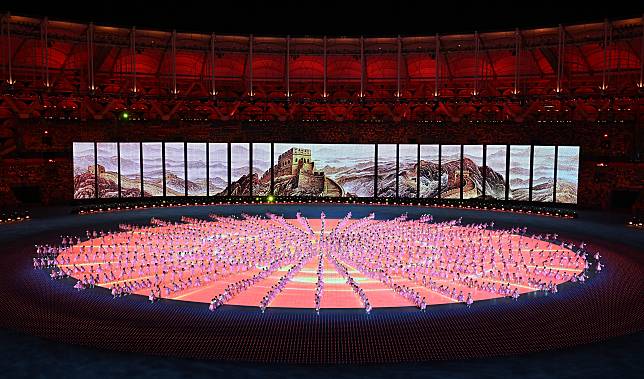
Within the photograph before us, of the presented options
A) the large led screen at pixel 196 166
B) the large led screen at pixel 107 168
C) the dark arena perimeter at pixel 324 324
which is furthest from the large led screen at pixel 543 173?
the large led screen at pixel 107 168

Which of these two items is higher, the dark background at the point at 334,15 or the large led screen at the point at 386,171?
the dark background at the point at 334,15

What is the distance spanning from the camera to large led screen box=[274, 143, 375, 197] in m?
41.2

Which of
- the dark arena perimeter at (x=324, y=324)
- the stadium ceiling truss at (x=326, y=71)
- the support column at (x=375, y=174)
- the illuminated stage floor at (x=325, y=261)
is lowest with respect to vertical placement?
the dark arena perimeter at (x=324, y=324)

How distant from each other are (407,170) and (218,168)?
1298cm

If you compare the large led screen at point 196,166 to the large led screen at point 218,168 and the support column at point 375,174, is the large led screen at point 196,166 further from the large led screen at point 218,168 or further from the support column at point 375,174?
the support column at point 375,174

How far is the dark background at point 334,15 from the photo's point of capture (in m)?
30.3

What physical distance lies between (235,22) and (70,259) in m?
17.6

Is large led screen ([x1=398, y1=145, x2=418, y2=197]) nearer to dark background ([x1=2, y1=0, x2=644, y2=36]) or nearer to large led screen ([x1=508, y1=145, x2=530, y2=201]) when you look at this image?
large led screen ([x1=508, y1=145, x2=530, y2=201])

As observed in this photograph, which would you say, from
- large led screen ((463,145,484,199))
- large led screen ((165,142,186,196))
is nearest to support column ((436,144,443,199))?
large led screen ((463,145,484,199))

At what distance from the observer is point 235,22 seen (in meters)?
33.2

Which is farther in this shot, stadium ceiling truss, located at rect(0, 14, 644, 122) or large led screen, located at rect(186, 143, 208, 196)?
large led screen, located at rect(186, 143, 208, 196)

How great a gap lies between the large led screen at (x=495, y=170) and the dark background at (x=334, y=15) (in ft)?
32.6

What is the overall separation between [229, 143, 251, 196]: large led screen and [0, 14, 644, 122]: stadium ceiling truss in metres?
2.52

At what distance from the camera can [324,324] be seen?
13445 mm
